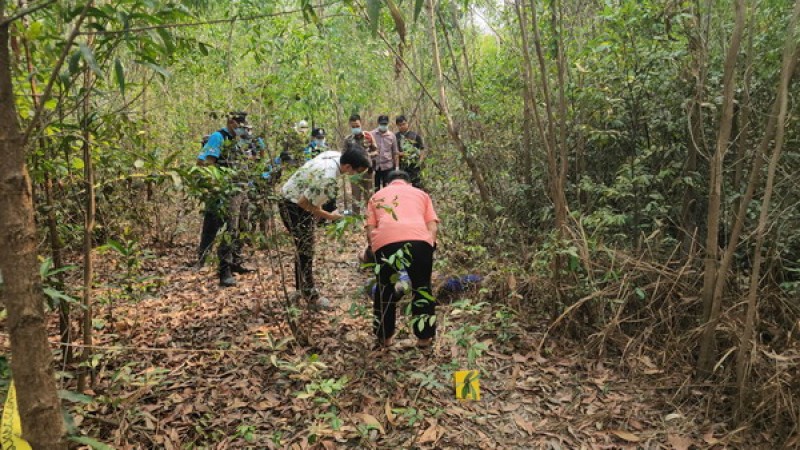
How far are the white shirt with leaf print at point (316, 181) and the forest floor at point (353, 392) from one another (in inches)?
31.5

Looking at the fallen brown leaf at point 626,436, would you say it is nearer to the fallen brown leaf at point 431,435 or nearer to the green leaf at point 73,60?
the fallen brown leaf at point 431,435

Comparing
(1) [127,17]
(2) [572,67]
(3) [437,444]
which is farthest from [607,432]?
(2) [572,67]

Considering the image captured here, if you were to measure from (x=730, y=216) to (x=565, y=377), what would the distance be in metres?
1.75

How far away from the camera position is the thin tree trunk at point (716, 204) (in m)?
2.59

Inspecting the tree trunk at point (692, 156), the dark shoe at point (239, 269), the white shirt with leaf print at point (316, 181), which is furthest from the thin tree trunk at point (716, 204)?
the dark shoe at point (239, 269)

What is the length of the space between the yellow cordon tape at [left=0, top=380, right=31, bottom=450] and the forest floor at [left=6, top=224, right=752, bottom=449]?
0.92m

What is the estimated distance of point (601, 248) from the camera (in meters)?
3.63

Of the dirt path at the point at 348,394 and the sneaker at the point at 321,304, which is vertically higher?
the sneaker at the point at 321,304

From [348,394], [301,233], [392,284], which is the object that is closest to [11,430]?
[348,394]

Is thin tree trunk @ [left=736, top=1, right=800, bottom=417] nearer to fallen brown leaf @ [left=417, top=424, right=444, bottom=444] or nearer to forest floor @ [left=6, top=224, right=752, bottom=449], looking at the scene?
forest floor @ [left=6, top=224, right=752, bottom=449]

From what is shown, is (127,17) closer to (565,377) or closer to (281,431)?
(281,431)

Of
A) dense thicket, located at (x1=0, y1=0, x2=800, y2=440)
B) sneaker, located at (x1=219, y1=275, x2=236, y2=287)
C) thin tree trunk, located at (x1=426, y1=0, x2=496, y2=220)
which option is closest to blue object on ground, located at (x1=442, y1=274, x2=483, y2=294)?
dense thicket, located at (x1=0, y1=0, x2=800, y2=440)

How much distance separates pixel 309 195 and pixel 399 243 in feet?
2.40

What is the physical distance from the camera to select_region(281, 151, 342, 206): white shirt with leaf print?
3.36 meters
